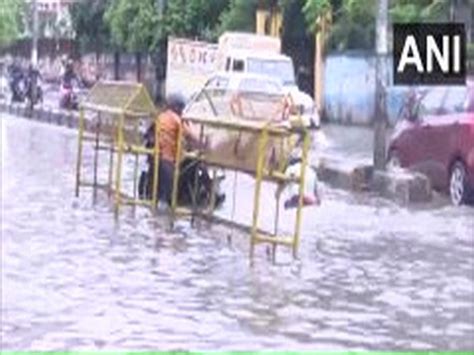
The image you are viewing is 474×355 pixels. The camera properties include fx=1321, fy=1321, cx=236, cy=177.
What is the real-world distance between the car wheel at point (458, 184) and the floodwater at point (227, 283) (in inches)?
26.9

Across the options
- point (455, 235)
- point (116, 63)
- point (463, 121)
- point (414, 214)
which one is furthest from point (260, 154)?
point (116, 63)

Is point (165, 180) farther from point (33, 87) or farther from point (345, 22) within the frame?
point (33, 87)

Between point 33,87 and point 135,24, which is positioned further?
point 135,24

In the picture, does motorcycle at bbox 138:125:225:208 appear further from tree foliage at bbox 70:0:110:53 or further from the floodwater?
A: tree foliage at bbox 70:0:110:53

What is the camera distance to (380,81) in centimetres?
1753

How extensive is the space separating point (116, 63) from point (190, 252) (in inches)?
1555

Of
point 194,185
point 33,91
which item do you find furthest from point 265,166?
point 33,91

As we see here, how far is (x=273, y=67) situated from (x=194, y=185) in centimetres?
1841

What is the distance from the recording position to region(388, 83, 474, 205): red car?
15.6m

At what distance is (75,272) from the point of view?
392 inches

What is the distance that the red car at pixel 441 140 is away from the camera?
51.2 feet

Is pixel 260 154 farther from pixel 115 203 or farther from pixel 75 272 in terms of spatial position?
pixel 115 203

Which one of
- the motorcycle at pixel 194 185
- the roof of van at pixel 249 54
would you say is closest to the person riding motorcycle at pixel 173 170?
the motorcycle at pixel 194 185

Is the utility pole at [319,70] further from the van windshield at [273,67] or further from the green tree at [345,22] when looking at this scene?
the van windshield at [273,67]
